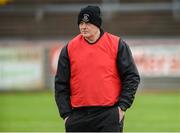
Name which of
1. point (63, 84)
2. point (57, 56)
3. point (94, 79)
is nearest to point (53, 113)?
point (57, 56)

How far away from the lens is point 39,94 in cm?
2034

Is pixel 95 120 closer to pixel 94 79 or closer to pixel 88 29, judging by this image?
A: pixel 94 79

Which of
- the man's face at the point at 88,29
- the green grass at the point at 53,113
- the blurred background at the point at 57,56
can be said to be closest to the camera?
the man's face at the point at 88,29

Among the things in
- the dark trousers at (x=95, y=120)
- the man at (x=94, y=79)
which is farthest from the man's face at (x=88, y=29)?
the dark trousers at (x=95, y=120)

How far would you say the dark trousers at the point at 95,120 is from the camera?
6.06 meters

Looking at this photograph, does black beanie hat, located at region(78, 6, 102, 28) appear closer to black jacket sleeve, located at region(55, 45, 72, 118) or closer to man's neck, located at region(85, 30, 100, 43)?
man's neck, located at region(85, 30, 100, 43)

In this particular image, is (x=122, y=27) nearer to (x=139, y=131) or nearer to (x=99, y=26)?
(x=139, y=131)

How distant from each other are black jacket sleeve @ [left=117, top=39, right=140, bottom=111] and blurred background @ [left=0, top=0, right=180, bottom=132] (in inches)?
244

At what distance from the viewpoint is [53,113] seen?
15.3 m

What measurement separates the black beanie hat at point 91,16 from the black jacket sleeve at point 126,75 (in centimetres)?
27

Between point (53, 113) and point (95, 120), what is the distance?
9.25 m

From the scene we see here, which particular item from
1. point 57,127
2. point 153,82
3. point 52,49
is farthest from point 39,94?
point 57,127

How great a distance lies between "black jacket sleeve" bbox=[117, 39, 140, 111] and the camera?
6082 mm

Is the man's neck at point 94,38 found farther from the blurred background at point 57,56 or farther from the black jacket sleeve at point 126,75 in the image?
the blurred background at point 57,56
